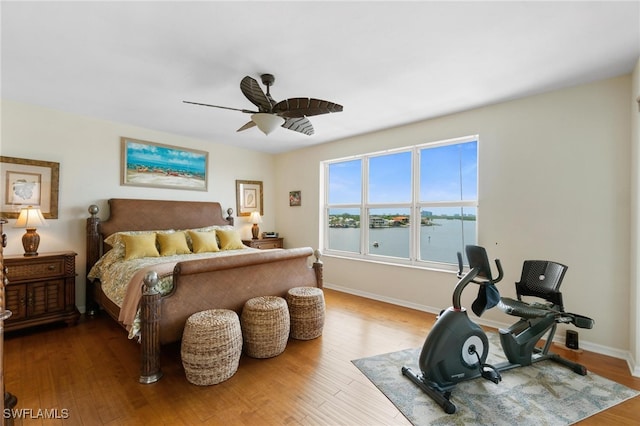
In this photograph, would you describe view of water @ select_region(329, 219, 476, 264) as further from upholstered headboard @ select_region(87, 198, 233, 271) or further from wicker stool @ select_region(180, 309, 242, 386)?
wicker stool @ select_region(180, 309, 242, 386)

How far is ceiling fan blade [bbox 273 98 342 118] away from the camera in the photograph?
237 cm

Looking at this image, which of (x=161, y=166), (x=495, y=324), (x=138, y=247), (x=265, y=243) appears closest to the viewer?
(x=495, y=324)

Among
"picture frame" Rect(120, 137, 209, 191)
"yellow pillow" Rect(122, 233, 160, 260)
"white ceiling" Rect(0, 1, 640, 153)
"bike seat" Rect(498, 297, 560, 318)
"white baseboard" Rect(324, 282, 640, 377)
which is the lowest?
"white baseboard" Rect(324, 282, 640, 377)

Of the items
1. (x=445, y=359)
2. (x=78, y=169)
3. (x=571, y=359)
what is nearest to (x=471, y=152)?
(x=571, y=359)

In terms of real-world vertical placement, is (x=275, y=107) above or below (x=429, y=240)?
above

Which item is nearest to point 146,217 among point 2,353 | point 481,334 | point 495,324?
point 2,353

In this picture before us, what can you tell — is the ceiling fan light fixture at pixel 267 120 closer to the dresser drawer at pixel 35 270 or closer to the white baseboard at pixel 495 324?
the dresser drawer at pixel 35 270

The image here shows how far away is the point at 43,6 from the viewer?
1771mm

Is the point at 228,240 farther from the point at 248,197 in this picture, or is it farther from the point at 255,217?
the point at 248,197

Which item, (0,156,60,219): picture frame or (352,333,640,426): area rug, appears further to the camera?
(0,156,60,219): picture frame

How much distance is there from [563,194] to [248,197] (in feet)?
15.3

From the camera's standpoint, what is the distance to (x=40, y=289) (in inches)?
122

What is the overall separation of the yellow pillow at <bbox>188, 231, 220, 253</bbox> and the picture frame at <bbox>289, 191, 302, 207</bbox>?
1893 mm

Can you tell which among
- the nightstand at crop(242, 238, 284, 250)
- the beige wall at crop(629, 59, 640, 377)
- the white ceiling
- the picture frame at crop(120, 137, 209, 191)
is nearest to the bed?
the picture frame at crop(120, 137, 209, 191)
